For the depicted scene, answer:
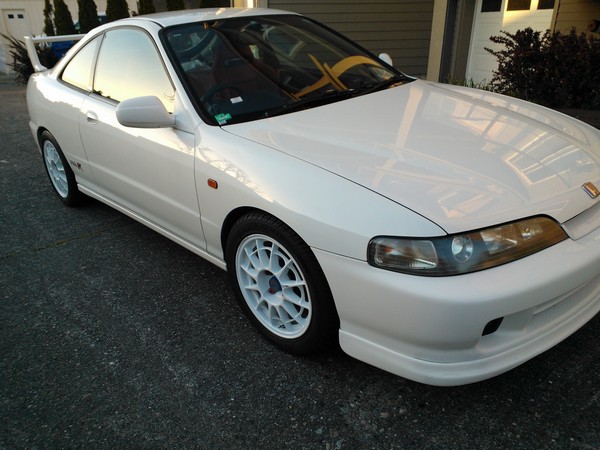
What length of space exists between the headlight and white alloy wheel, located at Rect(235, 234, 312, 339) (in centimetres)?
46

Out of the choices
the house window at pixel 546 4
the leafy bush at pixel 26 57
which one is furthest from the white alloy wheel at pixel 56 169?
the leafy bush at pixel 26 57

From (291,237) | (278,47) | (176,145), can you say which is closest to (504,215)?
(291,237)

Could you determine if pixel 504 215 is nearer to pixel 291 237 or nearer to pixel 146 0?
pixel 291 237

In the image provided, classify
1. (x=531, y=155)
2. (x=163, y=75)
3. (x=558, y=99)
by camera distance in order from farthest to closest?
(x=558, y=99)
(x=163, y=75)
(x=531, y=155)

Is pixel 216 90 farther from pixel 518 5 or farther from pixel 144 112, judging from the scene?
pixel 518 5

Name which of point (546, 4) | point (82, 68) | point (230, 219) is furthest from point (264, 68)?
point (546, 4)

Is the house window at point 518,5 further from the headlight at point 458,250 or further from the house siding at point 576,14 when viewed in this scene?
the headlight at point 458,250

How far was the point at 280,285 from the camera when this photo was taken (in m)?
2.45

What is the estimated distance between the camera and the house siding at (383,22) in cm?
1106

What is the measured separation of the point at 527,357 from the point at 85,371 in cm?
199

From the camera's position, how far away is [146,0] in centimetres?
1336

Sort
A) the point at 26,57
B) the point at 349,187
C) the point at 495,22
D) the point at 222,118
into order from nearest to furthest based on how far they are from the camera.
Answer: the point at 349,187 < the point at 222,118 < the point at 495,22 < the point at 26,57

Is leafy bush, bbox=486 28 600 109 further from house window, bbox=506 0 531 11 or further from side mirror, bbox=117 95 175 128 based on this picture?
side mirror, bbox=117 95 175 128

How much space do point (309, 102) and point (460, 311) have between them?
1551 millimetres
